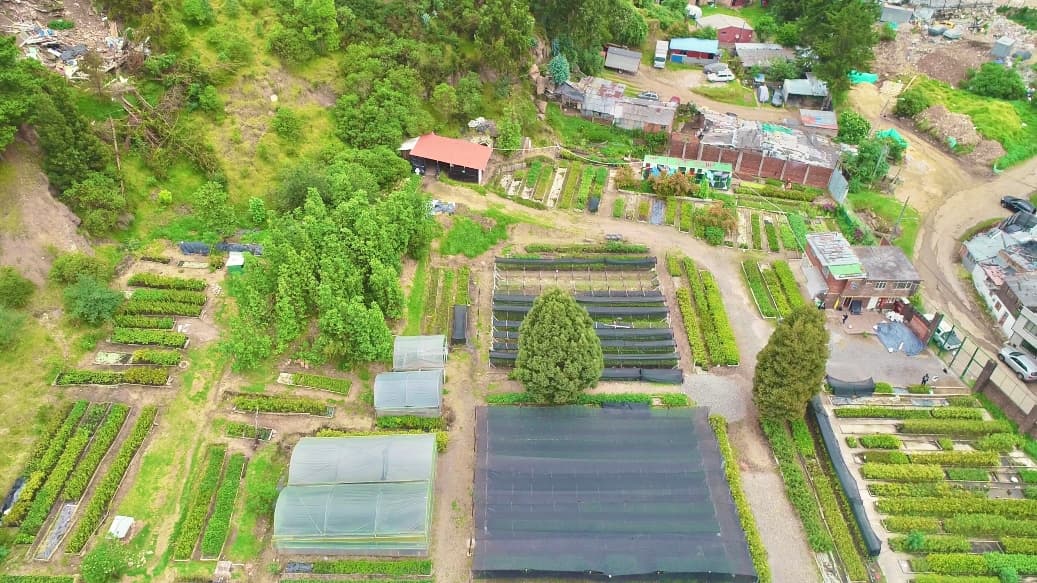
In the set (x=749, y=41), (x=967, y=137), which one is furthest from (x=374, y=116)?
(x=967, y=137)

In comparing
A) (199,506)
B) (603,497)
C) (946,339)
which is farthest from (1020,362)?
(199,506)

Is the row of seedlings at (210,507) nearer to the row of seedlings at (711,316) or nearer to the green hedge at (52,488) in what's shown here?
the green hedge at (52,488)

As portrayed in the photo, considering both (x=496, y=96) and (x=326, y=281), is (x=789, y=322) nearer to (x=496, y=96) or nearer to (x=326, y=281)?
(x=326, y=281)

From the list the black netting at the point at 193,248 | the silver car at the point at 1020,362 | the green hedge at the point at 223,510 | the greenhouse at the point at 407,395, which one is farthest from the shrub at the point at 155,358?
the silver car at the point at 1020,362

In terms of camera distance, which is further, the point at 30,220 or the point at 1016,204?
the point at 1016,204

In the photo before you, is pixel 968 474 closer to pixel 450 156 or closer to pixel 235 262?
pixel 450 156

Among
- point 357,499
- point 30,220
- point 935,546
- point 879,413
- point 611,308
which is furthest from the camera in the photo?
point 611,308
